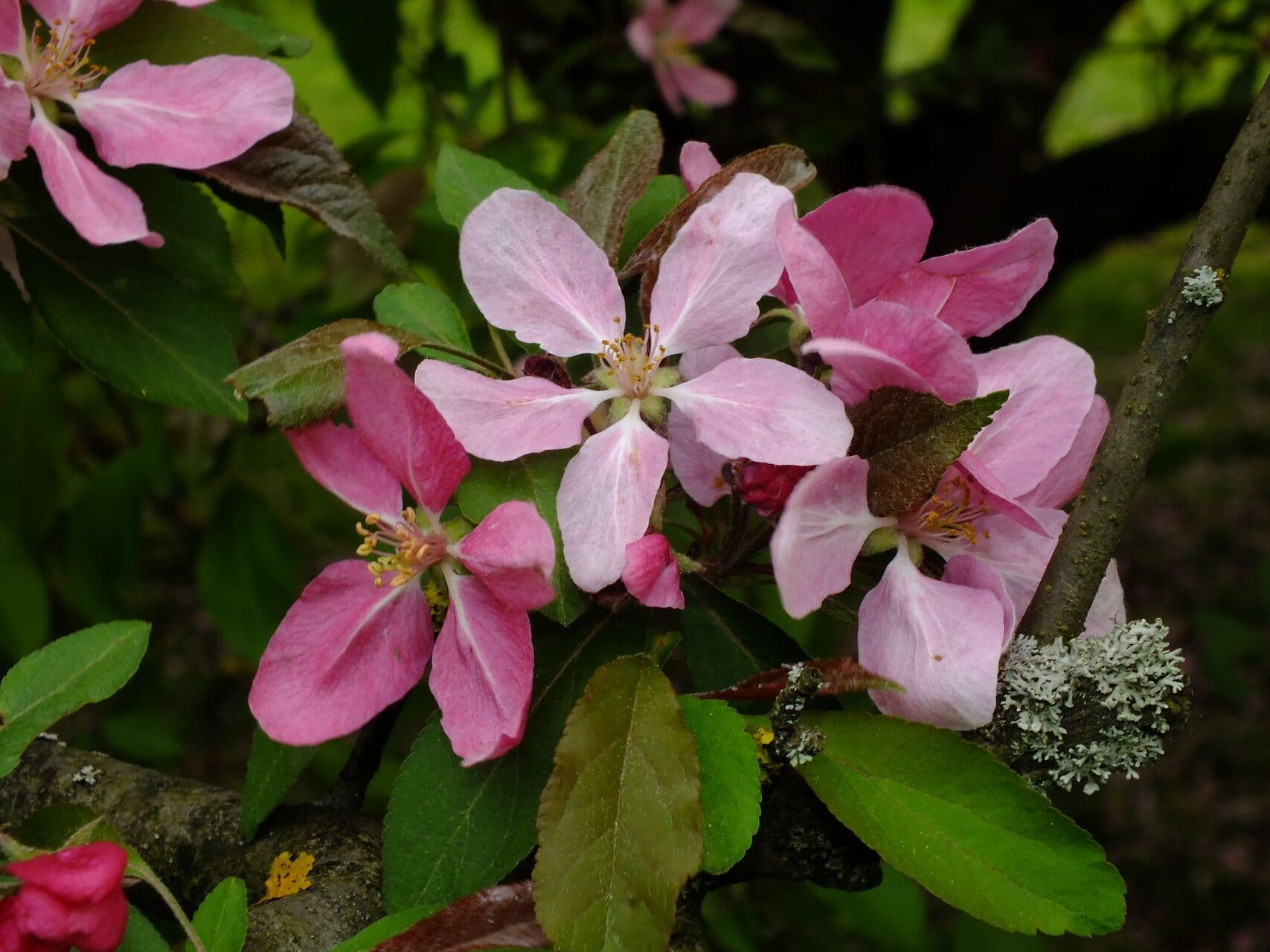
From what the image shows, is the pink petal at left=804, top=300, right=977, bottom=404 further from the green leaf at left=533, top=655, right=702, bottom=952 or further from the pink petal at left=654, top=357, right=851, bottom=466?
the green leaf at left=533, top=655, right=702, bottom=952

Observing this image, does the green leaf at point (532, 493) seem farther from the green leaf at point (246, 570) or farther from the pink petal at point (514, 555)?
the green leaf at point (246, 570)

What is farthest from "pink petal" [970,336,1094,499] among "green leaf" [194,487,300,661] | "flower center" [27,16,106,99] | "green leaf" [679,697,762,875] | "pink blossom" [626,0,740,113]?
"pink blossom" [626,0,740,113]

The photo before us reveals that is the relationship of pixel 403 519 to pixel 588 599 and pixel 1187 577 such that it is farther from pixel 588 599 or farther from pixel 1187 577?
pixel 1187 577

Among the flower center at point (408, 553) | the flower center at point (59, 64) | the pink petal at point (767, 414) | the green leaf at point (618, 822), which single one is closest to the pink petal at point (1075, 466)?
the pink petal at point (767, 414)

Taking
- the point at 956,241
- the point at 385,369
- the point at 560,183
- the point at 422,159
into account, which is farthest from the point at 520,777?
the point at 956,241

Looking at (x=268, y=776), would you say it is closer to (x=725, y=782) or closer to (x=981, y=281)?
(x=725, y=782)
